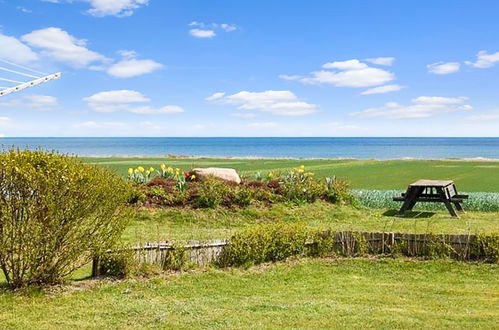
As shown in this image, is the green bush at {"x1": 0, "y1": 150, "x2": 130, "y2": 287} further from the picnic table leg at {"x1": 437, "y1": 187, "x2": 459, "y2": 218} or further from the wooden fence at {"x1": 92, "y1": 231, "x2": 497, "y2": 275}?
the picnic table leg at {"x1": 437, "y1": 187, "x2": 459, "y2": 218}

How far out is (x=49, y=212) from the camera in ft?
24.8

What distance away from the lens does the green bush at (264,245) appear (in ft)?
32.3

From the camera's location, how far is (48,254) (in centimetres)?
781

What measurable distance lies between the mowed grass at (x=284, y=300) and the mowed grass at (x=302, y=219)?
4399mm

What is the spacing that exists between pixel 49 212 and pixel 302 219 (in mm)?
9566

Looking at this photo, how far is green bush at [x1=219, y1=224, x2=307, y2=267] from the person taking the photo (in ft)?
32.3

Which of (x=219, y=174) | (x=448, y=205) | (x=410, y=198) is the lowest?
(x=448, y=205)

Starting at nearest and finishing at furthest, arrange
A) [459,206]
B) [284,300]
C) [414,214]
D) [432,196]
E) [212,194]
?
[284,300] < [212,194] < [432,196] < [414,214] < [459,206]

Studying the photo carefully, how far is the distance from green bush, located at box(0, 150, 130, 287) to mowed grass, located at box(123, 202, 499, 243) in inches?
208

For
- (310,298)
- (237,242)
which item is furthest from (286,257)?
(310,298)

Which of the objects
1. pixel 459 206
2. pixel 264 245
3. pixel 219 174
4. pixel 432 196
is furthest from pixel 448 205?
pixel 264 245

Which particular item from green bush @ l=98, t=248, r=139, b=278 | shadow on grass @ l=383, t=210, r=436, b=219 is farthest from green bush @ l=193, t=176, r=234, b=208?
green bush @ l=98, t=248, r=139, b=278

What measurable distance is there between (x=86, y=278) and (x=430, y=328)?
5319mm

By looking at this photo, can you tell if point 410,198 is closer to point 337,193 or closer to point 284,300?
point 337,193
